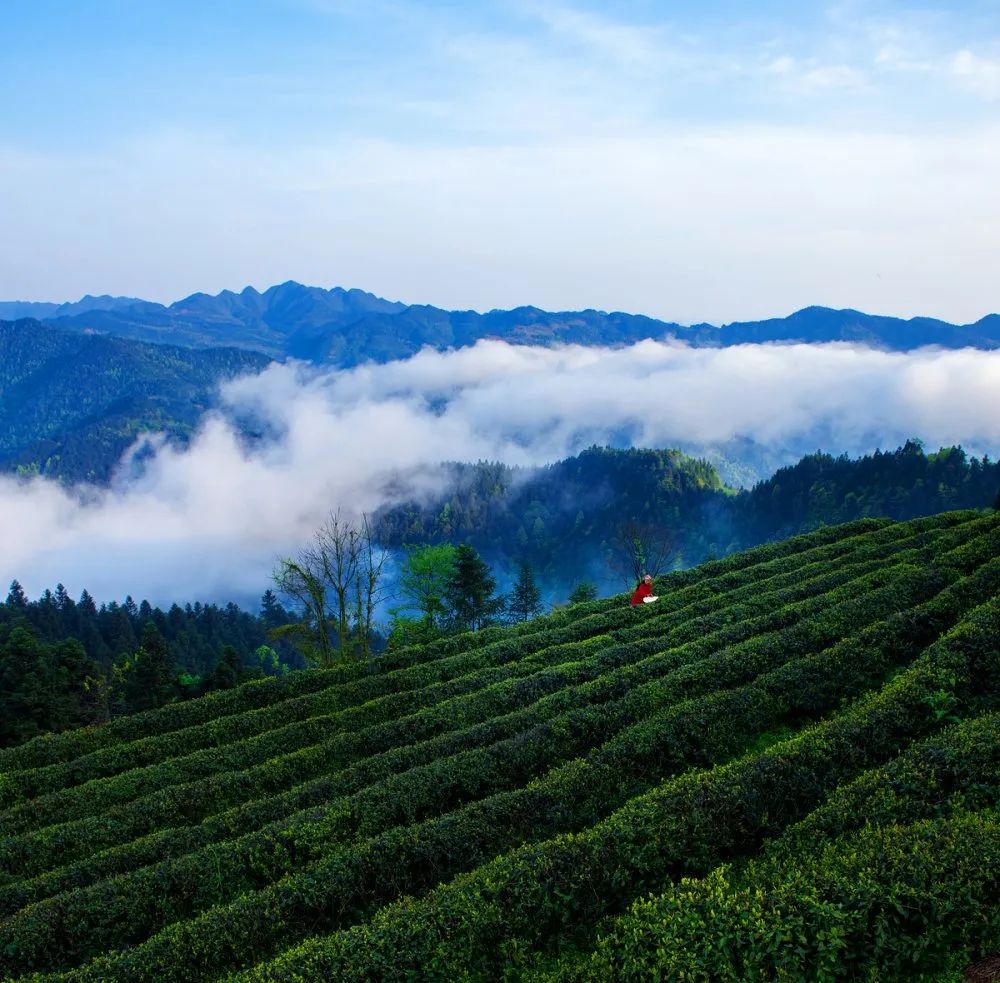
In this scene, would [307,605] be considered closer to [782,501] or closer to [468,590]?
[468,590]

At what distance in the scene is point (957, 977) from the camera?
8.91 meters

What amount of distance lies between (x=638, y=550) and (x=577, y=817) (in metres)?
53.2

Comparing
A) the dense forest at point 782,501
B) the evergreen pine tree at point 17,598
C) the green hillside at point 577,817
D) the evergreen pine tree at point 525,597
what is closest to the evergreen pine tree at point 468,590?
the evergreen pine tree at point 525,597

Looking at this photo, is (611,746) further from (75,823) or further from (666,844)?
(75,823)

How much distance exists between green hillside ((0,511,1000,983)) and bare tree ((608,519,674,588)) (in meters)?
32.3

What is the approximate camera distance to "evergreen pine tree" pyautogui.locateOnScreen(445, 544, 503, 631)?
64.4 meters

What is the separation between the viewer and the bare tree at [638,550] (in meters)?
70.6

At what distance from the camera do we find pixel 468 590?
213 ft

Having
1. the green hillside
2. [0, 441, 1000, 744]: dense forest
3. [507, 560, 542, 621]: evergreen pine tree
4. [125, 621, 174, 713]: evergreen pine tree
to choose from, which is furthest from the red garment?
[507, 560, 542, 621]: evergreen pine tree

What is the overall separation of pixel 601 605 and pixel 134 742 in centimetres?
2243

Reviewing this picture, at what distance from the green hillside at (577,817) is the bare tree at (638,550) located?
32.3 m

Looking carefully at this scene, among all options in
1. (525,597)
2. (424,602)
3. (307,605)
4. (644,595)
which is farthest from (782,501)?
(307,605)

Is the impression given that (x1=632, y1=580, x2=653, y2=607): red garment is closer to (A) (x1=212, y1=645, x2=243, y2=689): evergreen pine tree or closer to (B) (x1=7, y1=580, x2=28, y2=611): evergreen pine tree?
(A) (x1=212, y1=645, x2=243, y2=689): evergreen pine tree

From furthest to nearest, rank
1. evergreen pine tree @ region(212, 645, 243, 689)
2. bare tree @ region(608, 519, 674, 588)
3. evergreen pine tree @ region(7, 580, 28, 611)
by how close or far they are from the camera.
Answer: evergreen pine tree @ region(7, 580, 28, 611) → bare tree @ region(608, 519, 674, 588) → evergreen pine tree @ region(212, 645, 243, 689)
